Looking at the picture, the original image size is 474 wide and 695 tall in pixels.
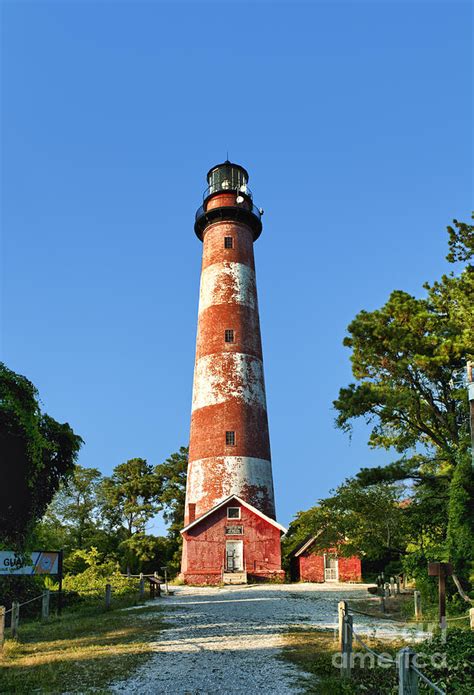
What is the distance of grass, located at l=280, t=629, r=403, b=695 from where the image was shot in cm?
827

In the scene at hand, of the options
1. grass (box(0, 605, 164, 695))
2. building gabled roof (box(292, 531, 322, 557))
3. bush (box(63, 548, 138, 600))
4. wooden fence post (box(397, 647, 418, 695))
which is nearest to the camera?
wooden fence post (box(397, 647, 418, 695))

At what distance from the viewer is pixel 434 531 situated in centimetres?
2150

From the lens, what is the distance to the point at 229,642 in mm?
11984

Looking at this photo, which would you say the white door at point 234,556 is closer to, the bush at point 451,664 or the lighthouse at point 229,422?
the lighthouse at point 229,422

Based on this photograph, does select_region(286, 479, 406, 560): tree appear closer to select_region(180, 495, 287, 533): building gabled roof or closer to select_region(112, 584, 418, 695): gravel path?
select_region(112, 584, 418, 695): gravel path

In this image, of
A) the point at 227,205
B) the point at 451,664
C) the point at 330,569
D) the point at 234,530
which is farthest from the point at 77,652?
the point at 227,205

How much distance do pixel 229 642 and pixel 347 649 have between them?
3.37m

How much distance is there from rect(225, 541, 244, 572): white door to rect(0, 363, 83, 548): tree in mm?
15955

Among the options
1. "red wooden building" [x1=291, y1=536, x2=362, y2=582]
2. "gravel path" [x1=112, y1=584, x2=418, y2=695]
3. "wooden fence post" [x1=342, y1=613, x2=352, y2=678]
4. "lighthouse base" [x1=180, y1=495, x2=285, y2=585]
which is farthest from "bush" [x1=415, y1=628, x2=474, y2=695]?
"red wooden building" [x1=291, y1=536, x2=362, y2=582]

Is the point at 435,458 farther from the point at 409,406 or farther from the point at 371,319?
the point at 371,319

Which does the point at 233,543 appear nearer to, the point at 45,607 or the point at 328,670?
the point at 45,607

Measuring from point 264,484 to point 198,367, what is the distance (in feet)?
23.7

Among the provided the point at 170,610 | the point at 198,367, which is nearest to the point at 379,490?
the point at 170,610

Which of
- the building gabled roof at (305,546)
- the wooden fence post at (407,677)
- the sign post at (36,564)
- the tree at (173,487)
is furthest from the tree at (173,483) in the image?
the wooden fence post at (407,677)
